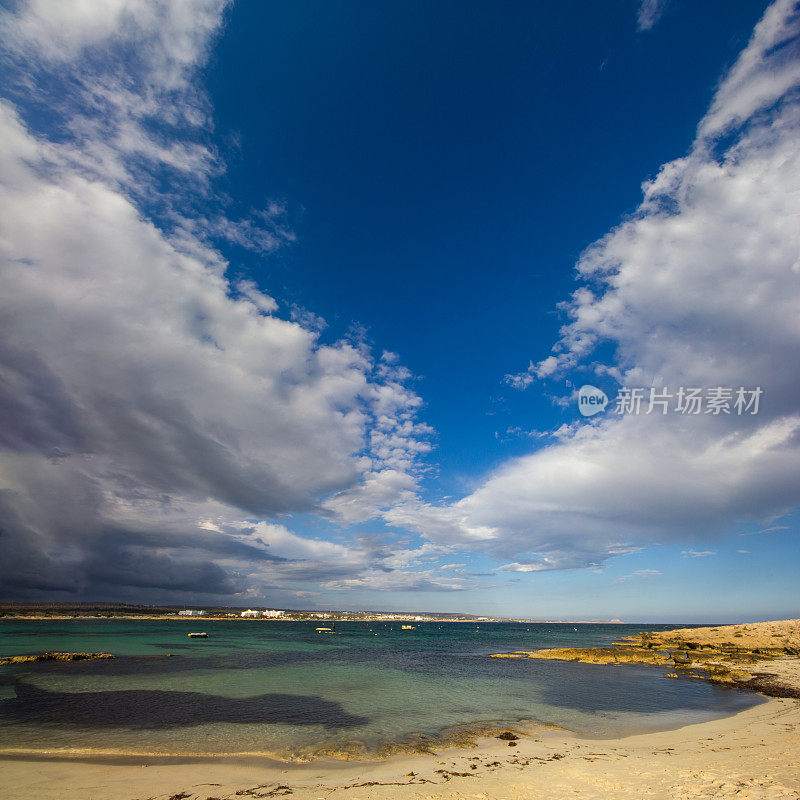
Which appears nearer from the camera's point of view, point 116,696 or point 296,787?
point 296,787

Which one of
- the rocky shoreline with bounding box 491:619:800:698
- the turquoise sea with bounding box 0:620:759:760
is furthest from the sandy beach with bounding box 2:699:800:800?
the rocky shoreline with bounding box 491:619:800:698

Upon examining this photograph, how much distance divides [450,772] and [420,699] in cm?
1725

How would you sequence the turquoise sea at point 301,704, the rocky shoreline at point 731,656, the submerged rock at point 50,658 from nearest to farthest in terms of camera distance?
the turquoise sea at point 301,704 < the rocky shoreline at point 731,656 < the submerged rock at point 50,658

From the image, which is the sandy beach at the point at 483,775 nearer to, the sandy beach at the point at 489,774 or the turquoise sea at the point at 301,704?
the sandy beach at the point at 489,774

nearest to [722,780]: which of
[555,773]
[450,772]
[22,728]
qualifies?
[555,773]

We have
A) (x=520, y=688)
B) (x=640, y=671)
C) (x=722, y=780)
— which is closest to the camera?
(x=722, y=780)

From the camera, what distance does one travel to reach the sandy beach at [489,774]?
44.0 ft

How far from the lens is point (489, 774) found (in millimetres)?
15500

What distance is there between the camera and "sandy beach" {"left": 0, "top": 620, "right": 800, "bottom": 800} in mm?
13406

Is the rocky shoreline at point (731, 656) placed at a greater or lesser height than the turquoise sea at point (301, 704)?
greater

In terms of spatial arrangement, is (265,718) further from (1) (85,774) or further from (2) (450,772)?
(2) (450,772)

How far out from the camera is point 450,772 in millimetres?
15797

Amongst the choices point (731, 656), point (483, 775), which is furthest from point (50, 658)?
point (731, 656)

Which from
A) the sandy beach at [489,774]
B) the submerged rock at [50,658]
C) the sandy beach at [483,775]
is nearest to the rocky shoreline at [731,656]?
the sandy beach at [489,774]
